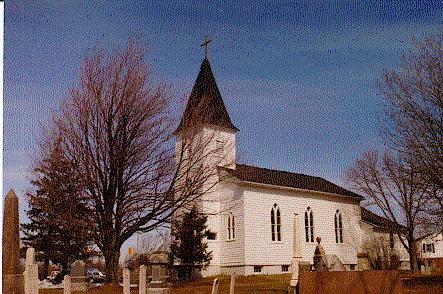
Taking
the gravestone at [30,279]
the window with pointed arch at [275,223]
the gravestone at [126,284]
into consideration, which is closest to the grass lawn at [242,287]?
the window with pointed arch at [275,223]

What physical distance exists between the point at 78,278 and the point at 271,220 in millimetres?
9423

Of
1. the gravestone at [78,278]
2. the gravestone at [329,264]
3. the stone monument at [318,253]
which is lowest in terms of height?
the gravestone at [78,278]

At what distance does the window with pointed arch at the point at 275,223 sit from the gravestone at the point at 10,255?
13.5 metres

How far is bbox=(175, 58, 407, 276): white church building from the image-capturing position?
17328mm

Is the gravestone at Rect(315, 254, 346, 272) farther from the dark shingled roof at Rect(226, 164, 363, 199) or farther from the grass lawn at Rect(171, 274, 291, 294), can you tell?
the dark shingled roof at Rect(226, 164, 363, 199)

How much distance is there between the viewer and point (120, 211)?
366 inches

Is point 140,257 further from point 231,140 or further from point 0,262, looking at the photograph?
point 0,262

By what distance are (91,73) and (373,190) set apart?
11.4m

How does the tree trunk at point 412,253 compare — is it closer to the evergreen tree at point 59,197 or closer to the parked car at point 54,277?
the parked car at point 54,277

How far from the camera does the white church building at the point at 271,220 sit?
17.3 m

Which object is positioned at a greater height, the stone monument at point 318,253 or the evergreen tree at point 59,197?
the evergreen tree at point 59,197

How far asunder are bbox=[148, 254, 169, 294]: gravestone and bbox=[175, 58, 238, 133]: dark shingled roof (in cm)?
216

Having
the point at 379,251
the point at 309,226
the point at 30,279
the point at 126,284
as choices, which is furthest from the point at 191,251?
the point at 30,279

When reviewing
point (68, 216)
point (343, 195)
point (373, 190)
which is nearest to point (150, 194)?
point (68, 216)
